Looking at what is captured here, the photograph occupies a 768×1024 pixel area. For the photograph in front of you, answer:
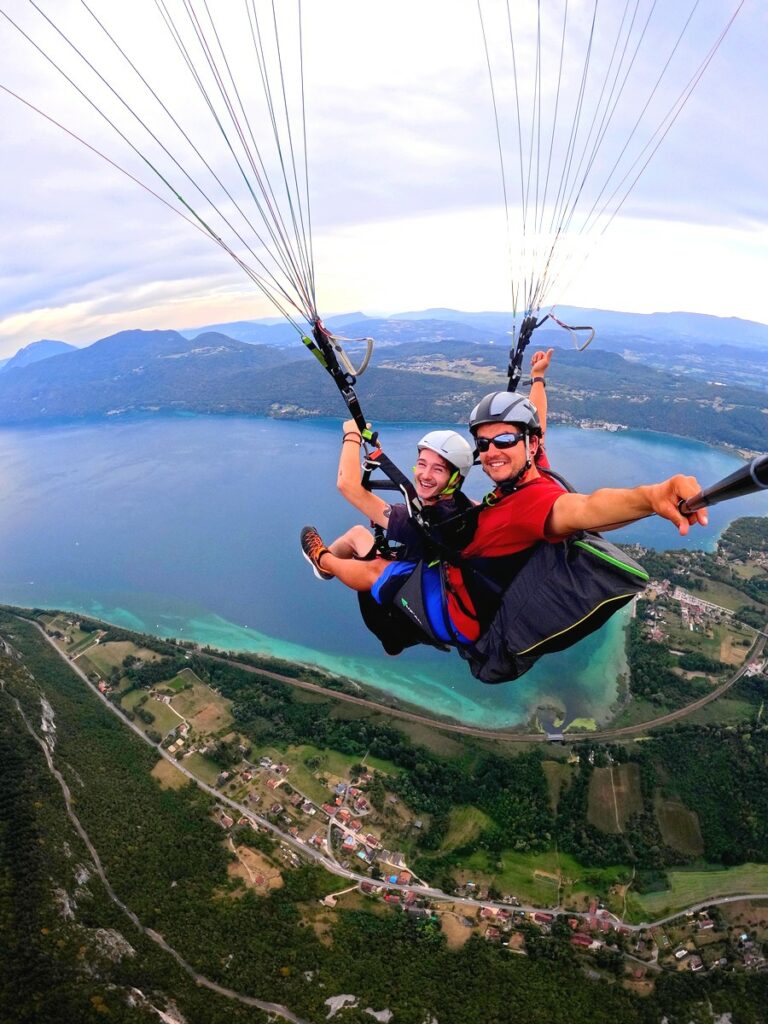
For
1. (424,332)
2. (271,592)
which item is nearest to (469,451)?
(271,592)

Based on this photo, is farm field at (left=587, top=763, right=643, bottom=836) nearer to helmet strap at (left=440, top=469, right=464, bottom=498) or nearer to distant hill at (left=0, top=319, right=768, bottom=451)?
helmet strap at (left=440, top=469, right=464, bottom=498)

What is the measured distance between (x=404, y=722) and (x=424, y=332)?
141m

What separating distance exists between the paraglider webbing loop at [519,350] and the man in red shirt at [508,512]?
1673 mm

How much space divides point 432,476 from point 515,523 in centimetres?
51

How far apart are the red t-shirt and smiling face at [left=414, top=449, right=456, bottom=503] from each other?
0.84 feet

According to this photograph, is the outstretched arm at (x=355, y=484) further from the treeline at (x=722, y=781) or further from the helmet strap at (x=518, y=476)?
the treeline at (x=722, y=781)

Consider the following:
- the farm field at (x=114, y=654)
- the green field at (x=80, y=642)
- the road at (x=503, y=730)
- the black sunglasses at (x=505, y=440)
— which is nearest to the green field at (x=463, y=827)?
the road at (x=503, y=730)

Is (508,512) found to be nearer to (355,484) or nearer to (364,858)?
(355,484)

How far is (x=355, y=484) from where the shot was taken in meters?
2.78

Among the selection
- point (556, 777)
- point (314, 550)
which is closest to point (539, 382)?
point (314, 550)

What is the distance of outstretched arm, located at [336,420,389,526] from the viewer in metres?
2.79

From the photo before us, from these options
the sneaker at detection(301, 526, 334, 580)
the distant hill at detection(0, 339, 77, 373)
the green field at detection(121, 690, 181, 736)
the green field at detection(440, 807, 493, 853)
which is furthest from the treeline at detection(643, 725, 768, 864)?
the distant hill at detection(0, 339, 77, 373)

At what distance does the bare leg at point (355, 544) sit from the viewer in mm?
3178

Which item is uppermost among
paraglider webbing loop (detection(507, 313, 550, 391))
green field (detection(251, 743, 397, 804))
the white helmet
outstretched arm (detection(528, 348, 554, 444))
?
paraglider webbing loop (detection(507, 313, 550, 391))
